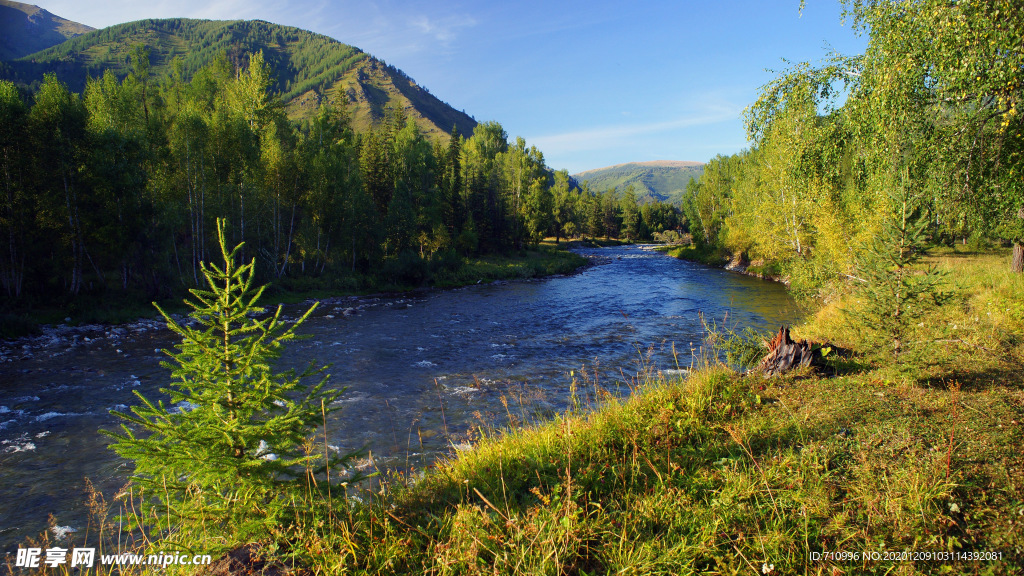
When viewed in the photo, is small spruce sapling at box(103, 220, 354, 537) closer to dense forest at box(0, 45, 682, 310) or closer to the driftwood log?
the driftwood log

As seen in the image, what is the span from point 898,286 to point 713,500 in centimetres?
567

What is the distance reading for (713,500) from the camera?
4.02 meters

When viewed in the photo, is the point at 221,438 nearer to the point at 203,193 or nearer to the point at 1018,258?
the point at 1018,258

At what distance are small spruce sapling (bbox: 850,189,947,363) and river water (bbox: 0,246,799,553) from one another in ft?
8.19

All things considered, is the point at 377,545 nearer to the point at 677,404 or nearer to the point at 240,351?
the point at 240,351

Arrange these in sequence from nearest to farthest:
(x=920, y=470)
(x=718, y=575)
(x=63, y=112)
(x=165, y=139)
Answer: (x=718, y=575) < (x=920, y=470) < (x=63, y=112) < (x=165, y=139)

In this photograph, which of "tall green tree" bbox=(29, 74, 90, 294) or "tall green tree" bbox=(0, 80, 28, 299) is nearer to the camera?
"tall green tree" bbox=(0, 80, 28, 299)

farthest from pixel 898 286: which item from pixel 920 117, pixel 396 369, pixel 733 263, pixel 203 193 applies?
pixel 733 263

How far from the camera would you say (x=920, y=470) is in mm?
3984

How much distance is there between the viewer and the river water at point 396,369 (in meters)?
8.33

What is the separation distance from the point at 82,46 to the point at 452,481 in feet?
865

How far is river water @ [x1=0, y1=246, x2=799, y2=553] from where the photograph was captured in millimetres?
8328

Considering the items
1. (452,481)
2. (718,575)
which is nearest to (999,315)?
(718,575)

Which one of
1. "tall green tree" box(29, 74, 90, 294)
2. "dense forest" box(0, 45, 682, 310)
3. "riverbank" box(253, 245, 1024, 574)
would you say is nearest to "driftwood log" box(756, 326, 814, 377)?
"riverbank" box(253, 245, 1024, 574)
